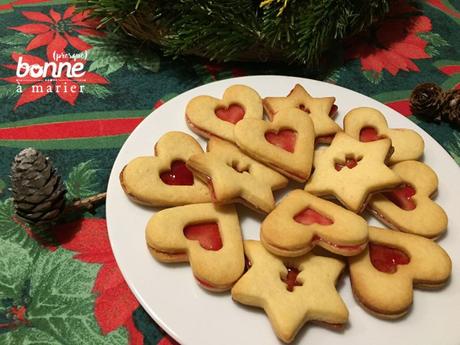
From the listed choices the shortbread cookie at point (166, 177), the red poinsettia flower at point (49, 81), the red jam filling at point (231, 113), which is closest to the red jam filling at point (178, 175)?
the shortbread cookie at point (166, 177)

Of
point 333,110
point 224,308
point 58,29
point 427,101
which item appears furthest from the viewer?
point 58,29

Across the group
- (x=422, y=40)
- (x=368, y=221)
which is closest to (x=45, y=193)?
(x=368, y=221)

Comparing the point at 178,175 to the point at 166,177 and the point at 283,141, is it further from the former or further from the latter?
the point at 283,141

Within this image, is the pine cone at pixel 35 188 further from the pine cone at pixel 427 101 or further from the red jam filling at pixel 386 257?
the pine cone at pixel 427 101

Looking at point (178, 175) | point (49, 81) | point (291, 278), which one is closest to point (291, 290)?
point (291, 278)

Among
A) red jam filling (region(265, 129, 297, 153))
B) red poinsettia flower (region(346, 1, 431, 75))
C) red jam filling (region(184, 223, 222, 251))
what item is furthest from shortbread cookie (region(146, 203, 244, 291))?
red poinsettia flower (region(346, 1, 431, 75))

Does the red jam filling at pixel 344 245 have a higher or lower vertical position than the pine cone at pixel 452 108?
lower

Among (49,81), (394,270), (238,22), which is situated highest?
(238,22)
